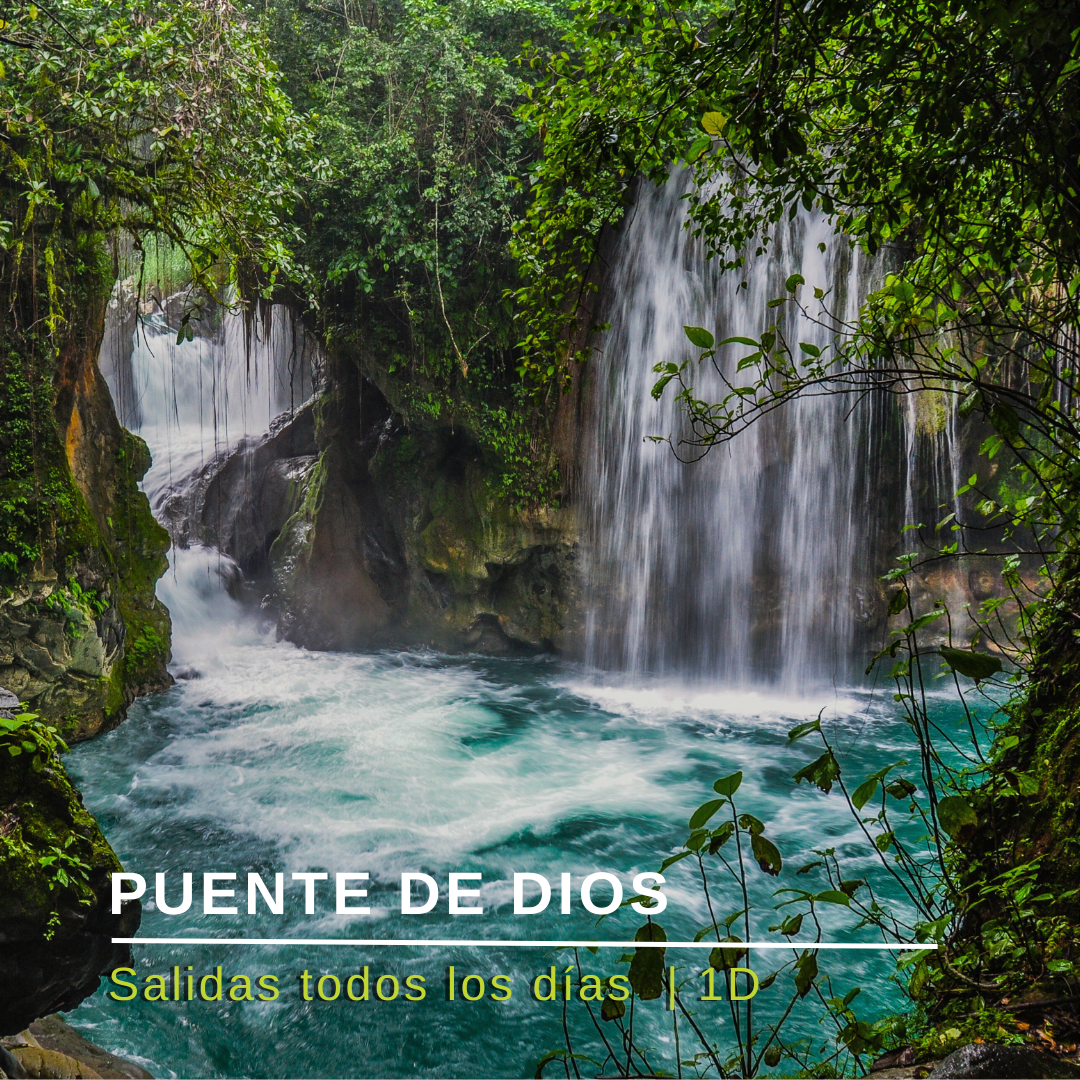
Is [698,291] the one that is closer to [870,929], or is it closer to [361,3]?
[361,3]

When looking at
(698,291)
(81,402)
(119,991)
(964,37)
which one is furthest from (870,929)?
(81,402)

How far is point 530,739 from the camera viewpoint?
7277 mm

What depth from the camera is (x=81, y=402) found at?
725 centimetres

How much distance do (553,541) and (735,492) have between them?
7.77 ft

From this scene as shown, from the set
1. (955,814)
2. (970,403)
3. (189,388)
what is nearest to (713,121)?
(970,403)

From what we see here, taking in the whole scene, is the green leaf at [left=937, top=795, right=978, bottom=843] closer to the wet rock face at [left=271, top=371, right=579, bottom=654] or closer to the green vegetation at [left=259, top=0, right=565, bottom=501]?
the green vegetation at [left=259, top=0, right=565, bottom=501]

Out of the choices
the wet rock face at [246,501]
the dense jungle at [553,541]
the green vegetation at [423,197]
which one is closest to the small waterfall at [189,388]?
the dense jungle at [553,541]

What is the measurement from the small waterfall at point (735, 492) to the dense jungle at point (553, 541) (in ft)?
0.18

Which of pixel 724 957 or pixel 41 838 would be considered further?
pixel 41 838

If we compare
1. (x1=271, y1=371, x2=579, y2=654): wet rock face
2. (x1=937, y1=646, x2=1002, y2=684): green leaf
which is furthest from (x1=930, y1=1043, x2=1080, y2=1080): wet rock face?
(x1=271, y1=371, x2=579, y2=654): wet rock face

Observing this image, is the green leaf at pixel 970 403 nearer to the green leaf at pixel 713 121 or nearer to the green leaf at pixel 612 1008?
the green leaf at pixel 713 121

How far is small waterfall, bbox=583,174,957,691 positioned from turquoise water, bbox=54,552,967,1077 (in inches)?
27.2

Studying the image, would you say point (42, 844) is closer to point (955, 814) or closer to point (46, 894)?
point (46, 894)

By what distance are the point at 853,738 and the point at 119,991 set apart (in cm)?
629
